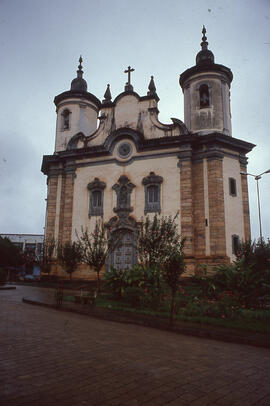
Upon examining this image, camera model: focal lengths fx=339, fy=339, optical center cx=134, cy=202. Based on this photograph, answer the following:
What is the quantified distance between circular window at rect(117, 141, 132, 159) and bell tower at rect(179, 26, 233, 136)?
466 cm

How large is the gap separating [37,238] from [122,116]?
55.0 m

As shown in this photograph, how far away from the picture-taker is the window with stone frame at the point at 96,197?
80.3 ft

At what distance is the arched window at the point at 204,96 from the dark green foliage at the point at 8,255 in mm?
35549

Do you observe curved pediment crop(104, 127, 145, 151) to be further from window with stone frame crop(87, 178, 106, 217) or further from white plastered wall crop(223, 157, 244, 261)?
white plastered wall crop(223, 157, 244, 261)

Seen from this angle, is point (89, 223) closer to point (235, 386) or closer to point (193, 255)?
point (193, 255)

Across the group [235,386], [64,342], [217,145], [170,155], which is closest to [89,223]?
[170,155]

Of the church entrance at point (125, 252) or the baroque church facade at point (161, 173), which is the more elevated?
the baroque church facade at point (161, 173)

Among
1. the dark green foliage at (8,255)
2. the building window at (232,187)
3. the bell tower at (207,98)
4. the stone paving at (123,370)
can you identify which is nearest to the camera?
the stone paving at (123,370)

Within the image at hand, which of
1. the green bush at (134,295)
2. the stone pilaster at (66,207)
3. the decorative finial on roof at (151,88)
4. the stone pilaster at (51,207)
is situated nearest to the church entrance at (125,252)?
the stone pilaster at (66,207)

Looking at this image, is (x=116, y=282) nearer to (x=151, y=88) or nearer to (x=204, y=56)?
(x=151, y=88)

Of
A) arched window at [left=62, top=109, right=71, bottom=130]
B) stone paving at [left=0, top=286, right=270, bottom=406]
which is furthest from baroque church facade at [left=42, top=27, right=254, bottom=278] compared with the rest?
stone paving at [left=0, top=286, right=270, bottom=406]

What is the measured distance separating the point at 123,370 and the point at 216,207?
17949 mm

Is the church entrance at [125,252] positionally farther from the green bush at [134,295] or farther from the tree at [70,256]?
the green bush at [134,295]

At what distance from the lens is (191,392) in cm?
381
